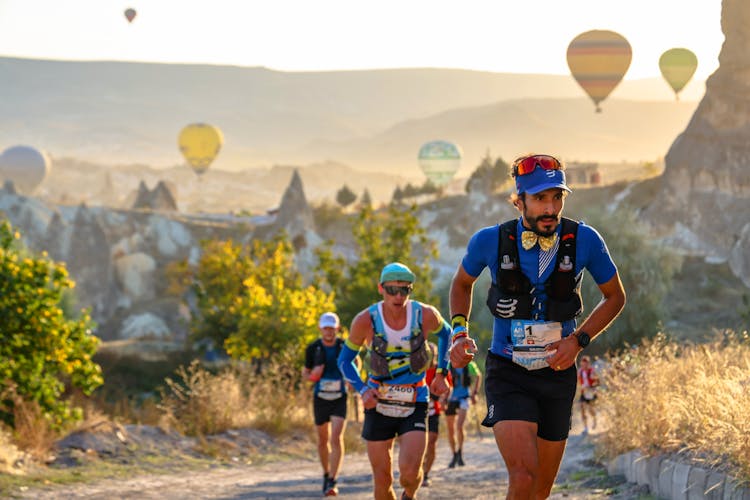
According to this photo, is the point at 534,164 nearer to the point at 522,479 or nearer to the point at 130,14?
the point at 522,479

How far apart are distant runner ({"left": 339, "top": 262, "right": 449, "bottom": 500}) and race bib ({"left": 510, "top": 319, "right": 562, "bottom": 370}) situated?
2.72m

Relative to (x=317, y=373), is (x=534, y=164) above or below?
above

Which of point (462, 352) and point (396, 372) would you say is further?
point (396, 372)

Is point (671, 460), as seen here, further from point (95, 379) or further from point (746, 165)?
point (746, 165)

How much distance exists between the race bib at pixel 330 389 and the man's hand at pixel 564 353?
7.88 m

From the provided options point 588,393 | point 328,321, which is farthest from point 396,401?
point 588,393

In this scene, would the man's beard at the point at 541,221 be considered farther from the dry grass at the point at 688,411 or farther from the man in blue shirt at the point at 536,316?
the dry grass at the point at 688,411

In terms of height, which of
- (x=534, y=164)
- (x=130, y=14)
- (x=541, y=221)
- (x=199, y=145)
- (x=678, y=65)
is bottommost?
(x=541, y=221)

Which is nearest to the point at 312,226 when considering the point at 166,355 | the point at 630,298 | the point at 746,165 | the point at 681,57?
the point at 681,57

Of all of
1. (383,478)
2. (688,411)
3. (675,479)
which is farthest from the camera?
(688,411)

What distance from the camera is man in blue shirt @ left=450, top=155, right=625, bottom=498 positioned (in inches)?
284

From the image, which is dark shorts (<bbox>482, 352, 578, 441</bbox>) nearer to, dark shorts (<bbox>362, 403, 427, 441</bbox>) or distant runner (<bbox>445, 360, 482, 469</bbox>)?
dark shorts (<bbox>362, 403, 427, 441</bbox>)

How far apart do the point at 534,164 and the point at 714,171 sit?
81.1 meters

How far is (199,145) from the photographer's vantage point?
581 ft
